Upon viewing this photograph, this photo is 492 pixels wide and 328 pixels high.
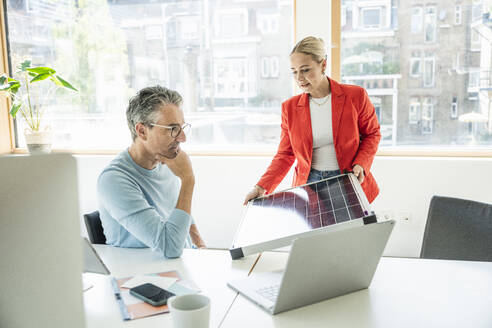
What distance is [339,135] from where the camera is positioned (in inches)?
91.3

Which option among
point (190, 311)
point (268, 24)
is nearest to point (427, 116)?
point (268, 24)

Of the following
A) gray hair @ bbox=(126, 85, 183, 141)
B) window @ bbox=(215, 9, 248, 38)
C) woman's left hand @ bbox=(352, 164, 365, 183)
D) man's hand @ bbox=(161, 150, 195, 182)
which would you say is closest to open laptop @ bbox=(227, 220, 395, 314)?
man's hand @ bbox=(161, 150, 195, 182)

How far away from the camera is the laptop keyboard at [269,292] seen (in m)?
1.15

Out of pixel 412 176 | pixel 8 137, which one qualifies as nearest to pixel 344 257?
pixel 412 176

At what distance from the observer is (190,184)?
5.40 feet

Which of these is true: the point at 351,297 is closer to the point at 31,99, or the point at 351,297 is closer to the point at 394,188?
the point at 394,188

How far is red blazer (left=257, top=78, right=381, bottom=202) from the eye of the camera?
2.31m

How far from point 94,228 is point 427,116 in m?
2.57

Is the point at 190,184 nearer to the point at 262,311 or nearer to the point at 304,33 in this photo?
the point at 262,311

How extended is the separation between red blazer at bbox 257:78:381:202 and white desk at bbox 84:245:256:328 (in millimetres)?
849

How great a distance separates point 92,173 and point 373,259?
314 cm

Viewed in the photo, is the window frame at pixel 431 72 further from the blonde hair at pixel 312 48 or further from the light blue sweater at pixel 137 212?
the light blue sweater at pixel 137 212

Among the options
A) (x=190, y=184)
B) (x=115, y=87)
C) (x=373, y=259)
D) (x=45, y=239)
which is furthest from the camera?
(x=115, y=87)

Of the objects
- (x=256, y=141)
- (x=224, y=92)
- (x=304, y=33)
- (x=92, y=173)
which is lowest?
(x=92, y=173)
